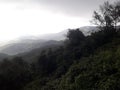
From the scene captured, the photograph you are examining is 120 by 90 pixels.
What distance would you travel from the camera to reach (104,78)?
2605 centimetres

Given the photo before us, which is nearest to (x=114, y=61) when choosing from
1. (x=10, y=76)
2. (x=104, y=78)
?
(x=104, y=78)

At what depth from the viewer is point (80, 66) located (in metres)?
34.1

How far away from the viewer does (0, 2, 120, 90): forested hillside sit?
89.9 feet

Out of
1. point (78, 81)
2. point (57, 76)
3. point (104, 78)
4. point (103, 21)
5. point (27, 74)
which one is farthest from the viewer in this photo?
point (103, 21)

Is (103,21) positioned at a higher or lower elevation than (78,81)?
higher

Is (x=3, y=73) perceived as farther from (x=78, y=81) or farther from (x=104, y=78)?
(x=104, y=78)

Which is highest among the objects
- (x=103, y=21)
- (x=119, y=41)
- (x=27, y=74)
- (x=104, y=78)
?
(x=103, y=21)

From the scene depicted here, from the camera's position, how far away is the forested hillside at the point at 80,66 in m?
27.4

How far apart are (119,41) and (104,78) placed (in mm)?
15990

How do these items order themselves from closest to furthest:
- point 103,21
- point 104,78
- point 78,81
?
1. point 104,78
2. point 78,81
3. point 103,21

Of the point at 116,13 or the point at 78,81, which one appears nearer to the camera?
the point at 78,81

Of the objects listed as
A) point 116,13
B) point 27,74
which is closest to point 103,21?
point 116,13

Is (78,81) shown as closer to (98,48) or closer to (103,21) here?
(98,48)

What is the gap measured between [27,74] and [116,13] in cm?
2419
